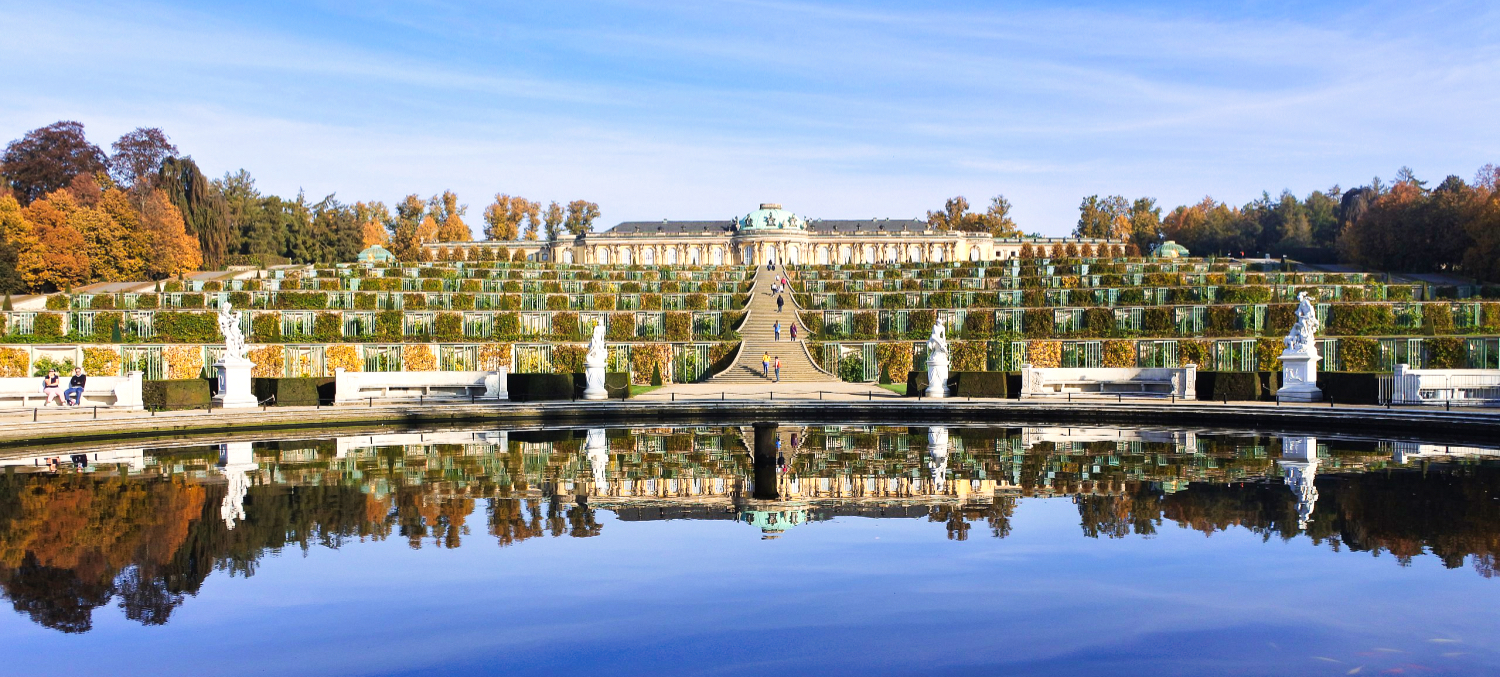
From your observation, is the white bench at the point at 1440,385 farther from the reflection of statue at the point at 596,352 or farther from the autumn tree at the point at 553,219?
the autumn tree at the point at 553,219

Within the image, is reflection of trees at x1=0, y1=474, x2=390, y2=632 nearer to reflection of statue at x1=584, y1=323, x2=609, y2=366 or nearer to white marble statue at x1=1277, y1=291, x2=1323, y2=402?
reflection of statue at x1=584, y1=323, x2=609, y2=366

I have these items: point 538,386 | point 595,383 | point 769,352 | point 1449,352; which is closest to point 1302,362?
point 1449,352

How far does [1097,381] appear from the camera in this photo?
37625 mm

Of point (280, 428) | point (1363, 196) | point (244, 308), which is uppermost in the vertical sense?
point (1363, 196)

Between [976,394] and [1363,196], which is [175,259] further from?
[1363,196]

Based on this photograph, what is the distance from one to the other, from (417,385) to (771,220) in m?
105

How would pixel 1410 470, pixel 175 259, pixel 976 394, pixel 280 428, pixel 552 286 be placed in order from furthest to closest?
pixel 175 259, pixel 552 286, pixel 976 394, pixel 280 428, pixel 1410 470

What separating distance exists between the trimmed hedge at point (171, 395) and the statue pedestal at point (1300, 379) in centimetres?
3256

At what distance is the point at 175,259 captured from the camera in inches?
3595

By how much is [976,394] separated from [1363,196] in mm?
106139

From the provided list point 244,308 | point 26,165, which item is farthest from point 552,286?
point 26,165

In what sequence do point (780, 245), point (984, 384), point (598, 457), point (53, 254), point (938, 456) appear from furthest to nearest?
point (780, 245) < point (53, 254) < point (984, 384) < point (598, 457) < point (938, 456)

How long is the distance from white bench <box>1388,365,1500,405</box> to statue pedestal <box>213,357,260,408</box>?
110 feet

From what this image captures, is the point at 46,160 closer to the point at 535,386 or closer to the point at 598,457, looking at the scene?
the point at 535,386
